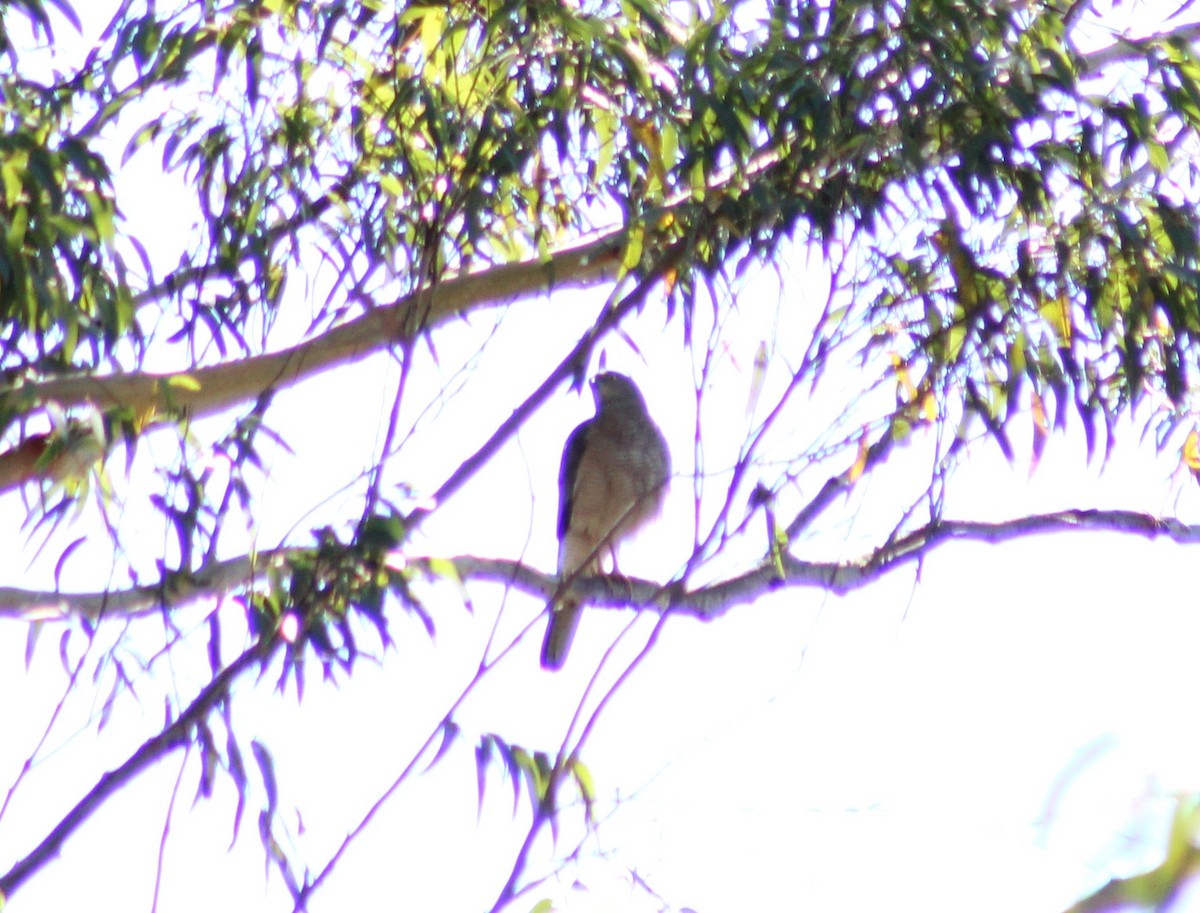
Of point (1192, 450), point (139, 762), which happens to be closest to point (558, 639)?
point (1192, 450)

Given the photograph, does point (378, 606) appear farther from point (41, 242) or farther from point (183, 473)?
point (41, 242)

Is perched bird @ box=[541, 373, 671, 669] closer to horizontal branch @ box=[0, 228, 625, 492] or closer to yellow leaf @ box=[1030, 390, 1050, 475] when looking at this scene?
horizontal branch @ box=[0, 228, 625, 492]

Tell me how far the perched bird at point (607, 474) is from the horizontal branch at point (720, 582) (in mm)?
1549

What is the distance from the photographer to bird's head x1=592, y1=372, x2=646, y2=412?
4.85 m

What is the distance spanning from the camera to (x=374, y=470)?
241cm

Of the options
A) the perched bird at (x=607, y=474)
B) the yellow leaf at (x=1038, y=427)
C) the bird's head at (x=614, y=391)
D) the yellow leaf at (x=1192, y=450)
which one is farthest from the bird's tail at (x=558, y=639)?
the yellow leaf at (x=1192, y=450)

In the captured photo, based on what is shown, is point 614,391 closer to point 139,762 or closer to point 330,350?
point 330,350

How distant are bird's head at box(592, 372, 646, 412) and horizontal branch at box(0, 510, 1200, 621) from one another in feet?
6.07

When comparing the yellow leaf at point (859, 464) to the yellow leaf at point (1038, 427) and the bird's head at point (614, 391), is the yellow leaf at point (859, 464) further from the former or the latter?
the bird's head at point (614, 391)

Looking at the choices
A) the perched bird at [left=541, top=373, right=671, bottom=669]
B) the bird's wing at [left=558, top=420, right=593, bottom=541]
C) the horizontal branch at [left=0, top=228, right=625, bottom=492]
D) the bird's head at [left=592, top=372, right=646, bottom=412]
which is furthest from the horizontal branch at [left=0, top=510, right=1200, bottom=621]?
the bird's head at [left=592, top=372, right=646, bottom=412]

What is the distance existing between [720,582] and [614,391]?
80.3 inches

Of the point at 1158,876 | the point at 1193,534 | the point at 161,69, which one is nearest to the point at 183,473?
the point at 161,69

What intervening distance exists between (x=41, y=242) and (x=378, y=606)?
2.90 feet

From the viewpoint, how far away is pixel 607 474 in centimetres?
468
